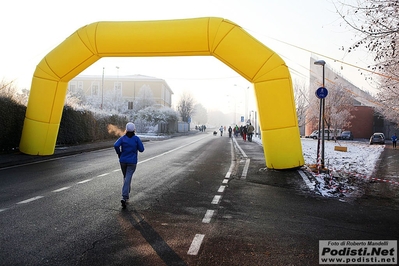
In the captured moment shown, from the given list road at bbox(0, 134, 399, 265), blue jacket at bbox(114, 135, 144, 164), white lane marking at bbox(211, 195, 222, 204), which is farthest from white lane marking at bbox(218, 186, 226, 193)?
blue jacket at bbox(114, 135, 144, 164)

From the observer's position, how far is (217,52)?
12242 mm

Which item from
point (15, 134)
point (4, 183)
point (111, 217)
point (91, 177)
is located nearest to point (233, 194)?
point (111, 217)

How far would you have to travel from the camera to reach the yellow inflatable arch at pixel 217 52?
11664mm

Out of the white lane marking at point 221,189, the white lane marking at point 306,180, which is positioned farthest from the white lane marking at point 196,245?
the white lane marking at point 306,180

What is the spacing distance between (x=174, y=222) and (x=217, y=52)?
8.14 meters

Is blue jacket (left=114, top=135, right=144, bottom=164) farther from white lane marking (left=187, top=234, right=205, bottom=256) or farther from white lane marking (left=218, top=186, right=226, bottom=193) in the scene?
white lane marking (left=187, top=234, right=205, bottom=256)

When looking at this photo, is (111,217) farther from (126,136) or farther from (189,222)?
(126,136)

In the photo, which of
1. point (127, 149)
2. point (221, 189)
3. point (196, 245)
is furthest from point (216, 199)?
point (196, 245)

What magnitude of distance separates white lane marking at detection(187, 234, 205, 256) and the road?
2 cm

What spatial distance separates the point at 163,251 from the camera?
425 cm

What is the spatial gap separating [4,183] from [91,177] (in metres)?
2.34

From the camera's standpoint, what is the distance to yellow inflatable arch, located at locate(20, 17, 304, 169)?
11.7 metres

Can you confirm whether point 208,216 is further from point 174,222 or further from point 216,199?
point 216,199

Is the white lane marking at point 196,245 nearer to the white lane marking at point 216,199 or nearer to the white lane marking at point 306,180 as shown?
the white lane marking at point 216,199
